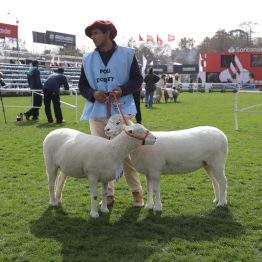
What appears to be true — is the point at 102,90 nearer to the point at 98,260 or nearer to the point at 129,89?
the point at 129,89

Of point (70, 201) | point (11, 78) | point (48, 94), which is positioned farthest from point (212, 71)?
point (70, 201)

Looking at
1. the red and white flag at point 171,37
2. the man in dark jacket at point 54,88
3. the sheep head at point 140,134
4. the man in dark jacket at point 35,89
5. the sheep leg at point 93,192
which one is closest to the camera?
the sheep head at point 140,134

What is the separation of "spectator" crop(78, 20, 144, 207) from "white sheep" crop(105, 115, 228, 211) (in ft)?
0.98

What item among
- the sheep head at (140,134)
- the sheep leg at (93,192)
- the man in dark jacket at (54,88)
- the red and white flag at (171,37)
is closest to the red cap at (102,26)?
the sheep head at (140,134)

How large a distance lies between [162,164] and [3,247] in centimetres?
190

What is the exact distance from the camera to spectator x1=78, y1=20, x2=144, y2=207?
4520mm

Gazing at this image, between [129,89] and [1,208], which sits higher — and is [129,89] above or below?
above

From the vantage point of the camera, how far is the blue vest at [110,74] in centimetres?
460

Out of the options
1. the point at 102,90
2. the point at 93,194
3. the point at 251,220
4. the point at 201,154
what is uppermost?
the point at 102,90

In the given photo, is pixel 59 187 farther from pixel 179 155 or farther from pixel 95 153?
pixel 179 155

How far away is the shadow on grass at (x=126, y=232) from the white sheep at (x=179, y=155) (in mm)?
352

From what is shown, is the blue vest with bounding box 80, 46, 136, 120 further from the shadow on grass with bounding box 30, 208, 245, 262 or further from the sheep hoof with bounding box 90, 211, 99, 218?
the shadow on grass with bounding box 30, 208, 245, 262

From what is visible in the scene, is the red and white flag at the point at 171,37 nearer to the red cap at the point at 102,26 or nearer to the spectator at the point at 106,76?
the spectator at the point at 106,76

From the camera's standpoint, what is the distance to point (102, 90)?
4.69 meters
